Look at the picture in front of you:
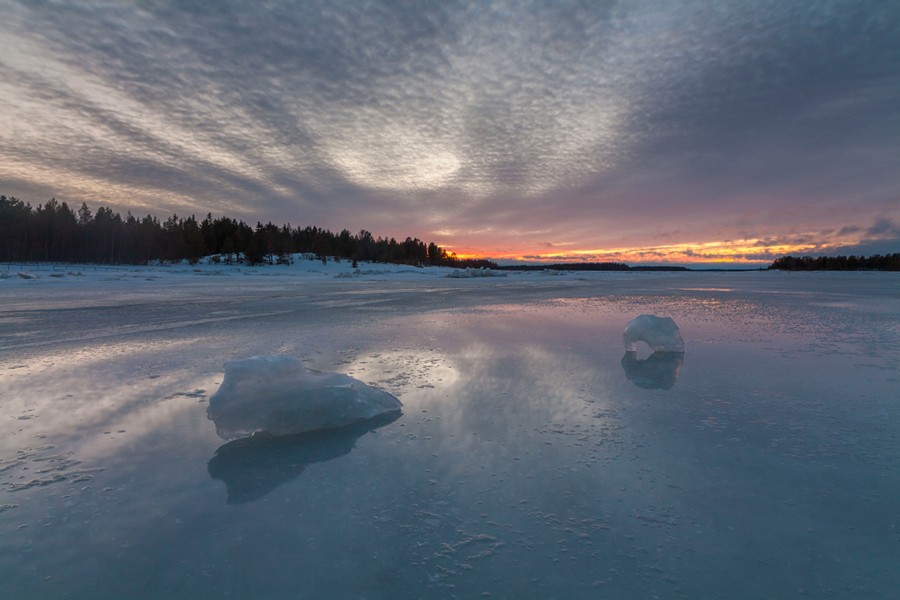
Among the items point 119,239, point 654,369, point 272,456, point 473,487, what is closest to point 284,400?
point 272,456

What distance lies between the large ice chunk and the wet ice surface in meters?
0.17

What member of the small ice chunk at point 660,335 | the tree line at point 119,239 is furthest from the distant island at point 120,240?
the small ice chunk at point 660,335

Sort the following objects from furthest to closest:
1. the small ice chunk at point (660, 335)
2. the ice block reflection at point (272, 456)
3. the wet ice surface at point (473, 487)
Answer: the small ice chunk at point (660, 335) < the ice block reflection at point (272, 456) < the wet ice surface at point (473, 487)

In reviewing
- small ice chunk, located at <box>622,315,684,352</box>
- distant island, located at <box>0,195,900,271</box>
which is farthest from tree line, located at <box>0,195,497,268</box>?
small ice chunk, located at <box>622,315,684,352</box>

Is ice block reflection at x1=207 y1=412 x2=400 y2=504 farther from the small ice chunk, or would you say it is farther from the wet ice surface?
the small ice chunk

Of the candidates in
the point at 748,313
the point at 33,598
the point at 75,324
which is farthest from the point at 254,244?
the point at 33,598

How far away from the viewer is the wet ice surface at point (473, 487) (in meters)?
1.72

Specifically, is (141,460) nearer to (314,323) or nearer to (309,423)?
(309,423)

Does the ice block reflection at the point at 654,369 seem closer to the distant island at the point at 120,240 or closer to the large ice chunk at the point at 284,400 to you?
the large ice chunk at the point at 284,400

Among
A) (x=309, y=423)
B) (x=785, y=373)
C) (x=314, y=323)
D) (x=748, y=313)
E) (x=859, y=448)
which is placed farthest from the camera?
(x=748, y=313)

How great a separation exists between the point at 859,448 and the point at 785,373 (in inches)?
89.2

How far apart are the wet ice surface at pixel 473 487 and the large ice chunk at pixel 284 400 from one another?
0.55 feet

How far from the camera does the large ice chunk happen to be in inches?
125

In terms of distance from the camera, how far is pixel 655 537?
1.94 metres
